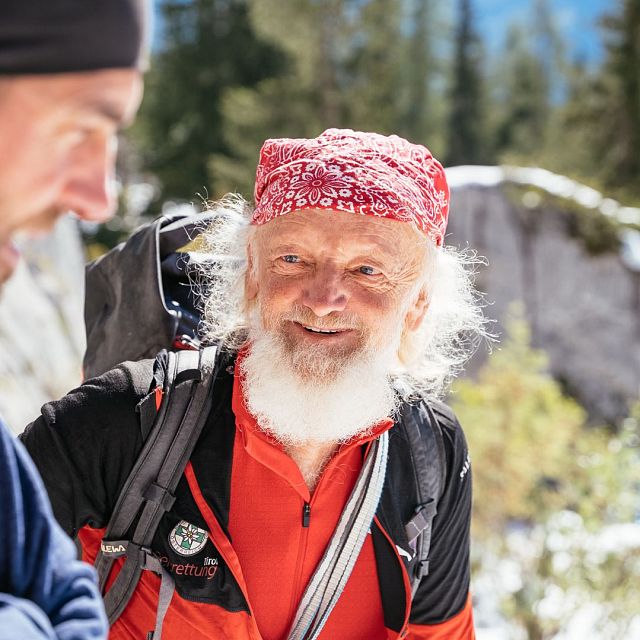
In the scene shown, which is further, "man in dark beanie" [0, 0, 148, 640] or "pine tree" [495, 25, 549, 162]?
"pine tree" [495, 25, 549, 162]

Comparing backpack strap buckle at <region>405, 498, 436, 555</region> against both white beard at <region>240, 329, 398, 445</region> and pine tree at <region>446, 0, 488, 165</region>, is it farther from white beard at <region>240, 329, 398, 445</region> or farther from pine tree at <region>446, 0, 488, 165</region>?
pine tree at <region>446, 0, 488, 165</region>

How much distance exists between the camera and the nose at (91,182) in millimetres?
747

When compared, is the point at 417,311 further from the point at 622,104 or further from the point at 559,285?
the point at 622,104

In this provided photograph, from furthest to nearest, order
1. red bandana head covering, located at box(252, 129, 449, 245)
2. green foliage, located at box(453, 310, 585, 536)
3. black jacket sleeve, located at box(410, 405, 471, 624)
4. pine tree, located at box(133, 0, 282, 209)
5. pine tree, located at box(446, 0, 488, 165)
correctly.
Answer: pine tree, located at box(446, 0, 488, 165)
pine tree, located at box(133, 0, 282, 209)
green foliage, located at box(453, 310, 585, 536)
black jacket sleeve, located at box(410, 405, 471, 624)
red bandana head covering, located at box(252, 129, 449, 245)

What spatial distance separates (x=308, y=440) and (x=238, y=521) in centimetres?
24

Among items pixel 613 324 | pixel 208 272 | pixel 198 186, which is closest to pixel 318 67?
pixel 198 186

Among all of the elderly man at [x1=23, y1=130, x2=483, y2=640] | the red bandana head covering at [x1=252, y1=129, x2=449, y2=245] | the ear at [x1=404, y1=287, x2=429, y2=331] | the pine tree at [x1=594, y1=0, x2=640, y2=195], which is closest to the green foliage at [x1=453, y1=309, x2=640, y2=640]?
the ear at [x1=404, y1=287, x2=429, y2=331]

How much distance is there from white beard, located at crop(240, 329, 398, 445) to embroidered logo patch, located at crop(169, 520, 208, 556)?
27 cm

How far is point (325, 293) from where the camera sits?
175cm

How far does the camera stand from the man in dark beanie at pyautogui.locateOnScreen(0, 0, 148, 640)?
0.68 metres

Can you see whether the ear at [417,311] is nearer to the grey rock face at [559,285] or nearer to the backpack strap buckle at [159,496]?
the backpack strap buckle at [159,496]

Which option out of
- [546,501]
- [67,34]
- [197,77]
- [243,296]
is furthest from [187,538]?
[197,77]

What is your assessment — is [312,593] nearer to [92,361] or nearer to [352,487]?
[352,487]

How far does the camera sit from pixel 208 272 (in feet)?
6.99
